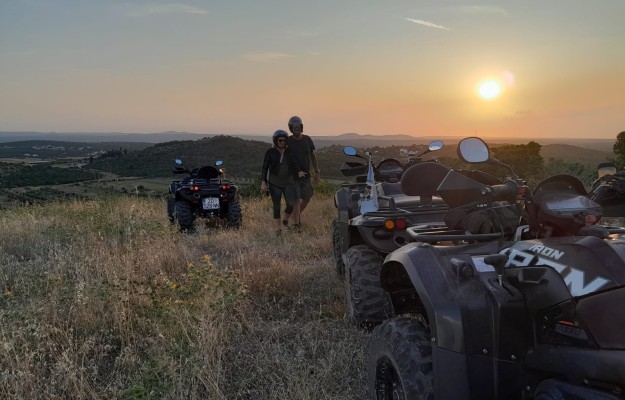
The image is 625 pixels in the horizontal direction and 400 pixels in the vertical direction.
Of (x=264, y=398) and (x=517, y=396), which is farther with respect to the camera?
(x=264, y=398)

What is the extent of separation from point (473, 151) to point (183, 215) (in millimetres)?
7524

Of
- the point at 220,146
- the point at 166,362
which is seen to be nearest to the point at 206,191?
the point at 166,362

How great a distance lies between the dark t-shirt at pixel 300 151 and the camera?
8922 mm

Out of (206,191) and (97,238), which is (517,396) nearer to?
(97,238)

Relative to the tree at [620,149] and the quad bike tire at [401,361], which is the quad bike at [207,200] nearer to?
the quad bike tire at [401,361]

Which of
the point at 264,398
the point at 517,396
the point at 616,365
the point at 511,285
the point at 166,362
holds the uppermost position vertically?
the point at 511,285

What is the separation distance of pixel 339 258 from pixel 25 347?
3.29 metres

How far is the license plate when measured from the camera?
9773 millimetres

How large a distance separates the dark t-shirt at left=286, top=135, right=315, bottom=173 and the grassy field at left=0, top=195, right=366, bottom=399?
2.87 meters

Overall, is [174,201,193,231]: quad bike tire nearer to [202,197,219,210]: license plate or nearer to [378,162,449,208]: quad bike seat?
[202,197,219,210]: license plate

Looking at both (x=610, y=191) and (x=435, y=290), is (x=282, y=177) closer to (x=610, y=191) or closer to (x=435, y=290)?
(x=610, y=191)

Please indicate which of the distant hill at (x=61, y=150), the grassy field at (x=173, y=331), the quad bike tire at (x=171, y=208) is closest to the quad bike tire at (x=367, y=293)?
the grassy field at (x=173, y=331)

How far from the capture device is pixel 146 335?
13.2ft

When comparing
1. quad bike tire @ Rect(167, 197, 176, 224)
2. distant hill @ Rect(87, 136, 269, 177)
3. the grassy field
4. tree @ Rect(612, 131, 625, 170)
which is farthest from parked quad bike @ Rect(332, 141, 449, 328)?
distant hill @ Rect(87, 136, 269, 177)
